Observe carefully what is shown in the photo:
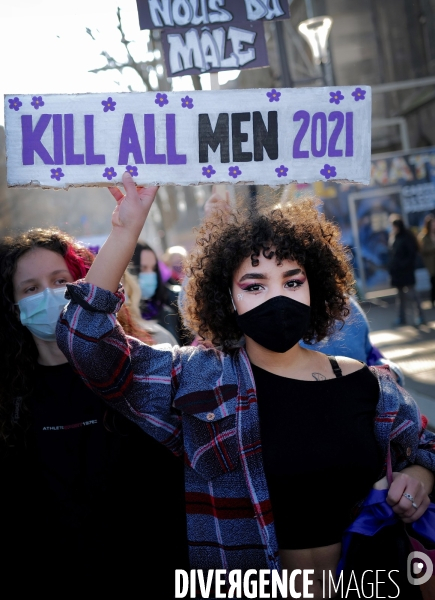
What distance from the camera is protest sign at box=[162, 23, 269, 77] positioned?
9.96 feet

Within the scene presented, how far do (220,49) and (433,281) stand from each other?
10.6 m

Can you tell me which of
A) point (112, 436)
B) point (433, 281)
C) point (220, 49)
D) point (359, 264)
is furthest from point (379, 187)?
point (112, 436)

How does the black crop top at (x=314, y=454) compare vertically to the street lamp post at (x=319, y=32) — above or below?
below

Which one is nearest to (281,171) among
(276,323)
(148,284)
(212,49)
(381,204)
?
(276,323)

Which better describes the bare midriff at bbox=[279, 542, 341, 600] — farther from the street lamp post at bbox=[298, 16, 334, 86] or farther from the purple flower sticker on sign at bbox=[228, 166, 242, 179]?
the street lamp post at bbox=[298, 16, 334, 86]

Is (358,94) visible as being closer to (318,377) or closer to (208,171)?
(208,171)

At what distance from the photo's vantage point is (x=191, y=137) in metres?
2.39

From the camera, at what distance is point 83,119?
2.35 metres

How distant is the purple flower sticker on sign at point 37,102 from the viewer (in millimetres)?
2332

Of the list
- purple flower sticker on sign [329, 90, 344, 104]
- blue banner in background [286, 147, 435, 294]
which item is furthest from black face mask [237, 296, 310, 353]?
blue banner in background [286, 147, 435, 294]

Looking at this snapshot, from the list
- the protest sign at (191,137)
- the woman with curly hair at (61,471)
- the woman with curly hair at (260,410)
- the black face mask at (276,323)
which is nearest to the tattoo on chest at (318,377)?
the woman with curly hair at (260,410)

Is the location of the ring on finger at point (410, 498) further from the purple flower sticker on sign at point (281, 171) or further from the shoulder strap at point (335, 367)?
the purple flower sticker on sign at point (281, 171)

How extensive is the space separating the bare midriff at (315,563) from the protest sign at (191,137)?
1.24 meters

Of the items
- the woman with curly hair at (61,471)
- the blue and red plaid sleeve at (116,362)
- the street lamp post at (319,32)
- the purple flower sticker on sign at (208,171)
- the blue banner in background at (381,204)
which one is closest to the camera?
the blue and red plaid sleeve at (116,362)
